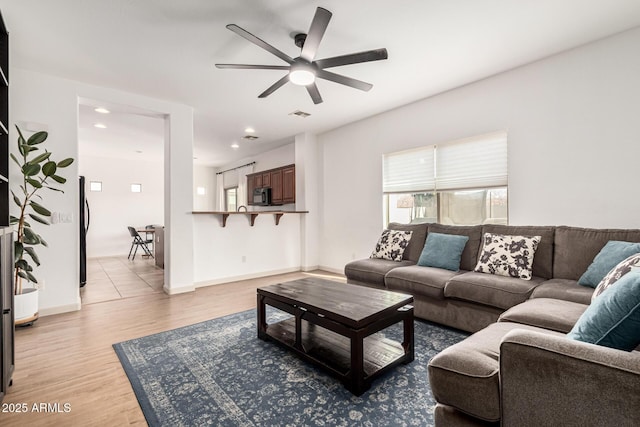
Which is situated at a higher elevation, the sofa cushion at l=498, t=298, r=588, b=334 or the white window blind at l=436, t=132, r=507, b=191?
the white window blind at l=436, t=132, r=507, b=191

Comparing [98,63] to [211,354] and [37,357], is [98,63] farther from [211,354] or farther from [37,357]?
[211,354]

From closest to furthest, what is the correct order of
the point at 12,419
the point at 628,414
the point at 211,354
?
the point at 628,414
the point at 12,419
the point at 211,354

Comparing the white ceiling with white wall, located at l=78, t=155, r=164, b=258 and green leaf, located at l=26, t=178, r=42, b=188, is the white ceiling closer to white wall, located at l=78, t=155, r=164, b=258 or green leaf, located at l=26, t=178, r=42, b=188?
green leaf, located at l=26, t=178, r=42, b=188

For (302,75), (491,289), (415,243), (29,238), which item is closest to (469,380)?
(491,289)

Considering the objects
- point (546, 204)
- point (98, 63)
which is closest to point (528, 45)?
point (546, 204)

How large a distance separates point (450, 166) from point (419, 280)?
1.73 meters

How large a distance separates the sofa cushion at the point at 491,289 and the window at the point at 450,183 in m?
1.15

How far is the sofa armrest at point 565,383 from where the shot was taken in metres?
0.92

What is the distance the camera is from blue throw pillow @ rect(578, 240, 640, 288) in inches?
85.8

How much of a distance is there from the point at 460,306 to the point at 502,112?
2.25m

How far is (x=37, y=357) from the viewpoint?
2.41m

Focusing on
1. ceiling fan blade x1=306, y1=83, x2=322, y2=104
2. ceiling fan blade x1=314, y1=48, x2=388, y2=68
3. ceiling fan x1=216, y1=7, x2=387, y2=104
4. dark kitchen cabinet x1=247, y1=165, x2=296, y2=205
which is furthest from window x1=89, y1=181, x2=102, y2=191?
ceiling fan blade x1=314, y1=48, x2=388, y2=68

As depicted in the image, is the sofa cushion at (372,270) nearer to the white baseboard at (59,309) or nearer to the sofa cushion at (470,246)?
the sofa cushion at (470,246)

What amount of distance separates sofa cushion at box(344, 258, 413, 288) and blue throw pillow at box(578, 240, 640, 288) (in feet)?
5.41
